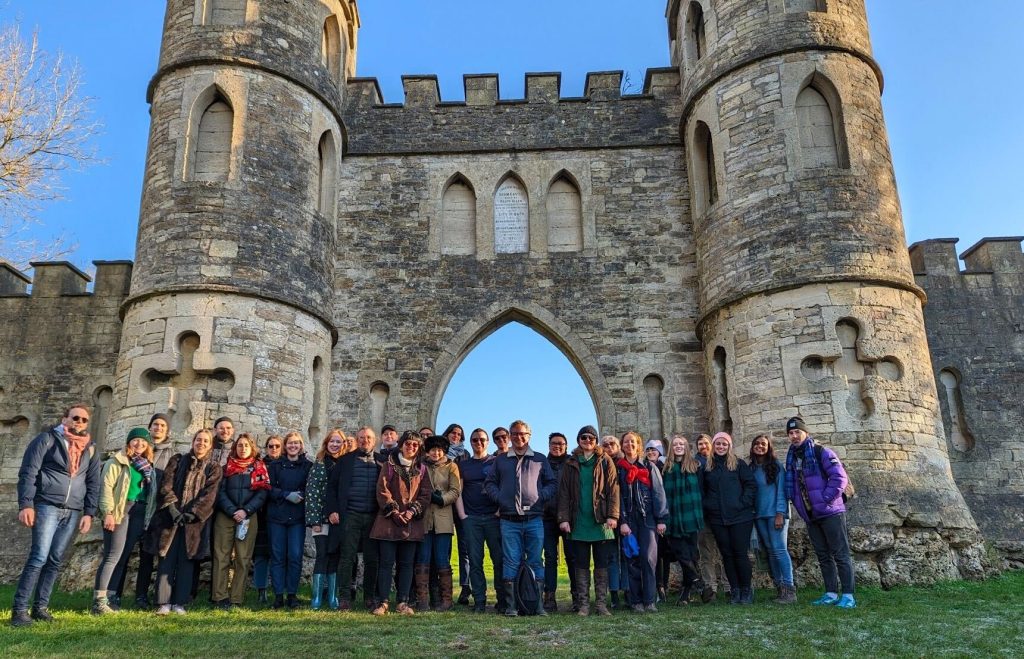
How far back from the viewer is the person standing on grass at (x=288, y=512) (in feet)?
25.5

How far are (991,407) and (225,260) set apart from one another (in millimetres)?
11176

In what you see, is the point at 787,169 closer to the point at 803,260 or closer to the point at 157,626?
the point at 803,260

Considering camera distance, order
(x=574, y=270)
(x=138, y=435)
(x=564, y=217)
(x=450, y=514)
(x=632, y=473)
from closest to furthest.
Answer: (x=138, y=435) → (x=632, y=473) → (x=450, y=514) → (x=574, y=270) → (x=564, y=217)

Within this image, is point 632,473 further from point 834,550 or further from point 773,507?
point 834,550

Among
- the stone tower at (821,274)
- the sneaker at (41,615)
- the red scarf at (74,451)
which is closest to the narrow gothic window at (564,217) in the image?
the stone tower at (821,274)

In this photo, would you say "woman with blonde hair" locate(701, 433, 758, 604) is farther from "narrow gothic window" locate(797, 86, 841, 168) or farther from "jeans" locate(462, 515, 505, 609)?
"narrow gothic window" locate(797, 86, 841, 168)

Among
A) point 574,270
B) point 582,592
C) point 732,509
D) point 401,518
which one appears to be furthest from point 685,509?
point 574,270

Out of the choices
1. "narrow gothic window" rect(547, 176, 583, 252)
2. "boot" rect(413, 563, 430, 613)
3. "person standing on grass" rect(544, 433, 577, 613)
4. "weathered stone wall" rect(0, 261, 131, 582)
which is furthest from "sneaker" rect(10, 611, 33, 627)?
"narrow gothic window" rect(547, 176, 583, 252)

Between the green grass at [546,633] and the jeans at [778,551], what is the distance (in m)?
0.51

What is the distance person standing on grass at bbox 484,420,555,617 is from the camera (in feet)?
23.8

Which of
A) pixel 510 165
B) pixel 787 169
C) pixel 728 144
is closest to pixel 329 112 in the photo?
pixel 510 165

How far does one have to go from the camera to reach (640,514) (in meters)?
7.59

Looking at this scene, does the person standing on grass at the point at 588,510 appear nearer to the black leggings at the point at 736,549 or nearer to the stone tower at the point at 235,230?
the black leggings at the point at 736,549

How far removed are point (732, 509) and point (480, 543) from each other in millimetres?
2337
